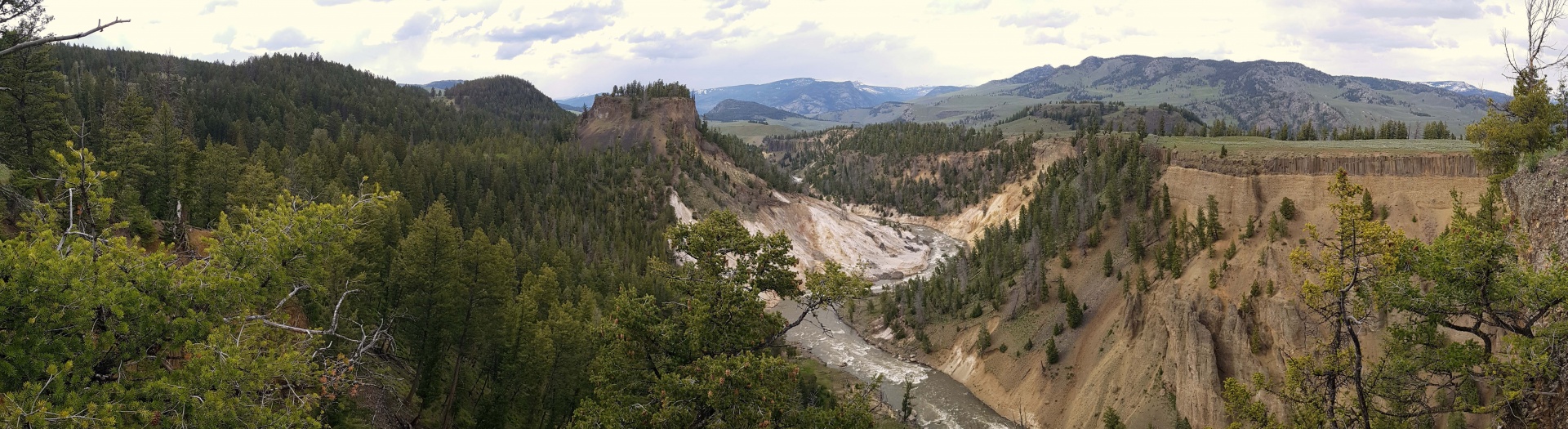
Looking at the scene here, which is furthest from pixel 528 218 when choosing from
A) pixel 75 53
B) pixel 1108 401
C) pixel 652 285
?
pixel 75 53

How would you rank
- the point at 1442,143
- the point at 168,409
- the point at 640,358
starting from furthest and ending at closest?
the point at 1442,143 → the point at 640,358 → the point at 168,409

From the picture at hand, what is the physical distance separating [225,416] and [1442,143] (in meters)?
56.0

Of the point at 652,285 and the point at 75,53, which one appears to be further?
the point at 75,53

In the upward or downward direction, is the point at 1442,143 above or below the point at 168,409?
above

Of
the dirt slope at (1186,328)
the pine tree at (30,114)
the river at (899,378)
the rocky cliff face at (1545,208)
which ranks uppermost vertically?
the pine tree at (30,114)

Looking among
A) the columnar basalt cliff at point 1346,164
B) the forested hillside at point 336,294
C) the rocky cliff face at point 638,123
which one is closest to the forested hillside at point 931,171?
the rocky cliff face at point 638,123

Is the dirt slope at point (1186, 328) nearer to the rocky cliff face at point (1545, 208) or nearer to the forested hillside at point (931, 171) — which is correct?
the rocky cliff face at point (1545, 208)

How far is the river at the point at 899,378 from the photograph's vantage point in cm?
5050

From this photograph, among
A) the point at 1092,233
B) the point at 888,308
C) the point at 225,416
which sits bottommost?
the point at 888,308

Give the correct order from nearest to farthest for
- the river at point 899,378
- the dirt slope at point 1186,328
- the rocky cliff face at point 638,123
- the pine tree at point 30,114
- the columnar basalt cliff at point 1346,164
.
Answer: the pine tree at point 30,114 < the columnar basalt cliff at point 1346,164 < the dirt slope at point 1186,328 < the river at point 899,378 < the rocky cliff face at point 638,123

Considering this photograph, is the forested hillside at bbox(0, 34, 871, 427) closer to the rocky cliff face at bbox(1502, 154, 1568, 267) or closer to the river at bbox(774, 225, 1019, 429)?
the river at bbox(774, 225, 1019, 429)

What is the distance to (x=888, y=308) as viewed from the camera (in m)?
72.6

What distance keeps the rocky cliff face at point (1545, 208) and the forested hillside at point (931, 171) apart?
342 feet

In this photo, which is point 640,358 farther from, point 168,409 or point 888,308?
point 888,308
